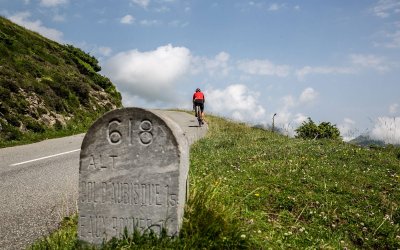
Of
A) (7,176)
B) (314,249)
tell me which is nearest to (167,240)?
(314,249)

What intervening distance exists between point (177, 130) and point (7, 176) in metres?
6.39

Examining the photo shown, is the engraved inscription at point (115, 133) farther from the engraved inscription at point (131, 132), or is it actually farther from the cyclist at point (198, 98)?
the cyclist at point (198, 98)

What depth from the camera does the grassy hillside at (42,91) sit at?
17.5m

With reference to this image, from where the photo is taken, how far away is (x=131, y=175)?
4.60m

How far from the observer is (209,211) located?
15.7ft

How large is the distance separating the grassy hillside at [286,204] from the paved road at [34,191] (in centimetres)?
64

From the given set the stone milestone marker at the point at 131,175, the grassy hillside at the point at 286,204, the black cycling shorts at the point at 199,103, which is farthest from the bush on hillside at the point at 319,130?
the stone milestone marker at the point at 131,175

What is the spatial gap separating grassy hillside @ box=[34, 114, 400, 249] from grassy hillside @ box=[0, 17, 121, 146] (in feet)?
32.2

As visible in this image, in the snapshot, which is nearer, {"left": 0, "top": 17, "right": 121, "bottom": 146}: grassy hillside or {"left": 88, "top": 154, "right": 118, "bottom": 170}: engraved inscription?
{"left": 88, "top": 154, "right": 118, "bottom": 170}: engraved inscription

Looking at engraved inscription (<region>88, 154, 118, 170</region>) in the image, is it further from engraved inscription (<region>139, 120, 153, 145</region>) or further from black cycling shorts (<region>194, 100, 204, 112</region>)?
black cycling shorts (<region>194, 100, 204, 112</region>)

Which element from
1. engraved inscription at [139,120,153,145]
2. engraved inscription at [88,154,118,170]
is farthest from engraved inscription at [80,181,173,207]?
engraved inscription at [139,120,153,145]

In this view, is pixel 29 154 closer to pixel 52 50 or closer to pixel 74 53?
pixel 52 50

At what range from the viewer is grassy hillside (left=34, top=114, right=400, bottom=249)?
183 inches

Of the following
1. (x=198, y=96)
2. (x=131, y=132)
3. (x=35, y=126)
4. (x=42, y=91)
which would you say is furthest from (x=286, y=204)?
(x=198, y=96)
